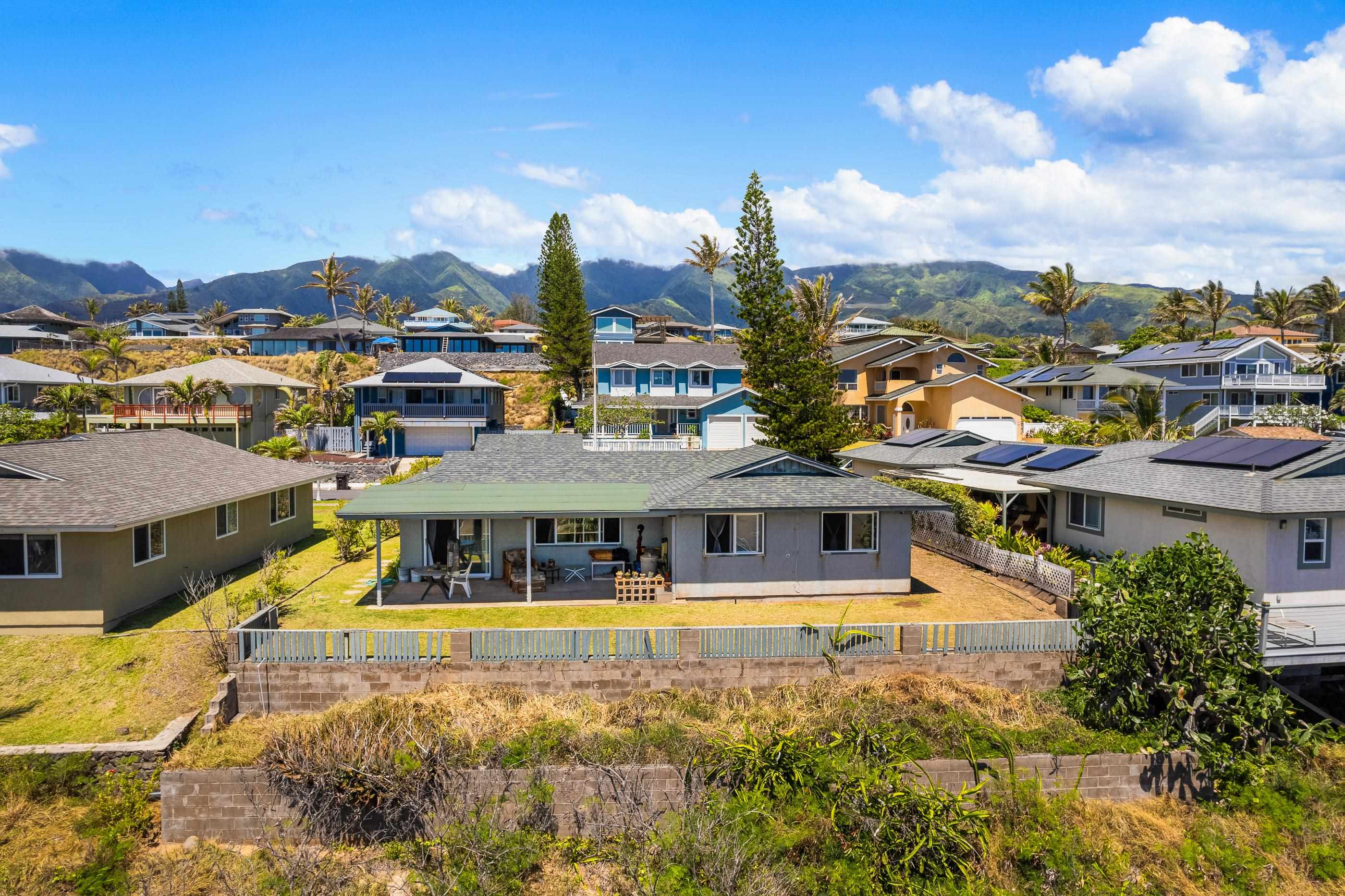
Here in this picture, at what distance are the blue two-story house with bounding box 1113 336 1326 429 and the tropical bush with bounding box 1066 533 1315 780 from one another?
3818cm

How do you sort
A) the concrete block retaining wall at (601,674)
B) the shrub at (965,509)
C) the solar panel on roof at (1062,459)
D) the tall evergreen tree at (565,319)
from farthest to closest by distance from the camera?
the tall evergreen tree at (565,319), the solar panel on roof at (1062,459), the shrub at (965,509), the concrete block retaining wall at (601,674)

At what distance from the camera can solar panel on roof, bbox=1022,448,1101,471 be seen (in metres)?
24.2

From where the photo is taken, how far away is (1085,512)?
22766 millimetres

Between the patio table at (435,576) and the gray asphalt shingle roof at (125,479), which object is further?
the patio table at (435,576)

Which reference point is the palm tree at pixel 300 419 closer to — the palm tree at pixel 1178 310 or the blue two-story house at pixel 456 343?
the blue two-story house at pixel 456 343

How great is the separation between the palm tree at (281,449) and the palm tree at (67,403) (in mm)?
8171

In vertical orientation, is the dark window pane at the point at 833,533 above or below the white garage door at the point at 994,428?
below

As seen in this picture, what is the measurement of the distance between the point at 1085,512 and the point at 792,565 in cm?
988

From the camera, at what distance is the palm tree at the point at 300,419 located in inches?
1714

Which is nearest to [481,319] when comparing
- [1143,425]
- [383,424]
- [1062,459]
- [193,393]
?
Answer: [383,424]

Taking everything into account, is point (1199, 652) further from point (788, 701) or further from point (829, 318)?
point (829, 318)

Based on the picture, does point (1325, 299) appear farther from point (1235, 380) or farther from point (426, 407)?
point (426, 407)

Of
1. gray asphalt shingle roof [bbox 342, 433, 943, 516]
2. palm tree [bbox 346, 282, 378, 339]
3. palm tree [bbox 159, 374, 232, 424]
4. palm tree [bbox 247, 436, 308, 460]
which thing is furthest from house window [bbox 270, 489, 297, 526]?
palm tree [bbox 346, 282, 378, 339]

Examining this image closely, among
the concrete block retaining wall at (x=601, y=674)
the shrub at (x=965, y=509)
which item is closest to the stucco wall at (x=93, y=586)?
the concrete block retaining wall at (x=601, y=674)
